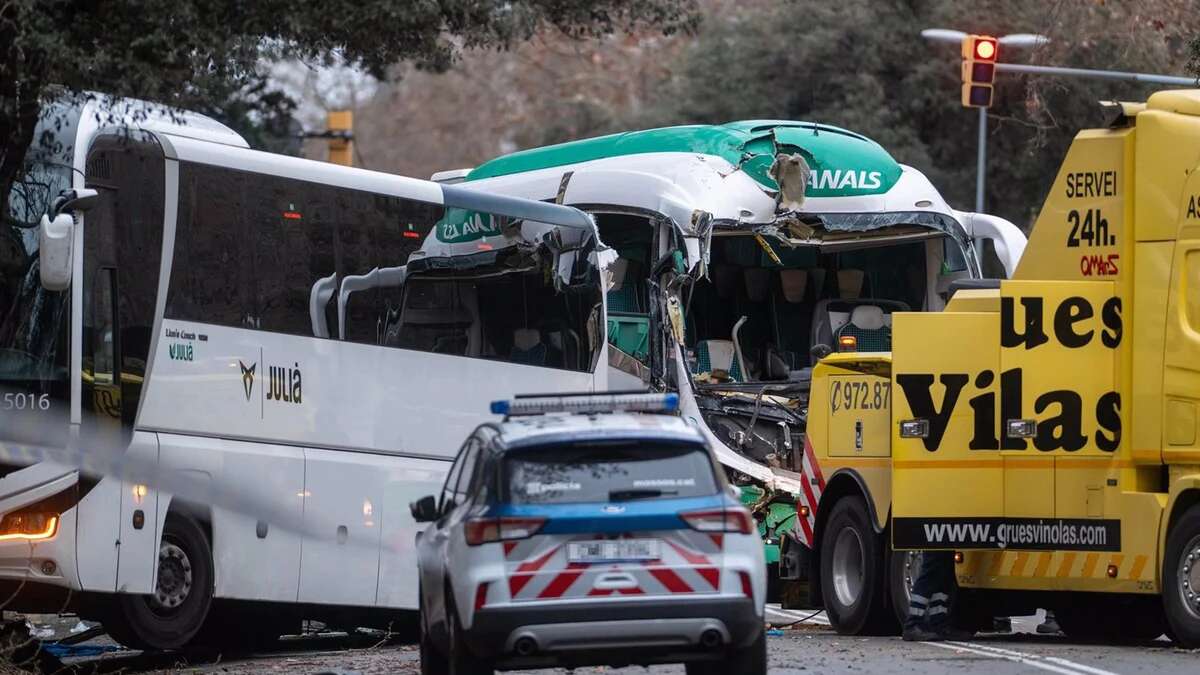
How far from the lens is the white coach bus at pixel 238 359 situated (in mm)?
14734

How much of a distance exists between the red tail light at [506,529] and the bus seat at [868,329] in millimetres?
10887

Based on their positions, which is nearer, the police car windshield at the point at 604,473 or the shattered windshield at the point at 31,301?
the police car windshield at the point at 604,473

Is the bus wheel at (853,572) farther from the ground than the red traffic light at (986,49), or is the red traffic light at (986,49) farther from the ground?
the red traffic light at (986,49)

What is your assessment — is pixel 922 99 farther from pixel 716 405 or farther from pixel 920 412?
pixel 920 412

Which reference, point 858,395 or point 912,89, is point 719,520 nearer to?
point 858,395

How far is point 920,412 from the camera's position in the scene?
15.6 metres

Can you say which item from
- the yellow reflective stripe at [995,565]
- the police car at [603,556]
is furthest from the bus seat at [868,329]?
the police car at [603,556]

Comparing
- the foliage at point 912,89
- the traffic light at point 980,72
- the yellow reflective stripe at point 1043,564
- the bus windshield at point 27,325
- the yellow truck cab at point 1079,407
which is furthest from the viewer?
the foliage at point 912,89

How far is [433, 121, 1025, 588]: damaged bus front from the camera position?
19.6 metres

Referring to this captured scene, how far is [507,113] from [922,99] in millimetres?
28968

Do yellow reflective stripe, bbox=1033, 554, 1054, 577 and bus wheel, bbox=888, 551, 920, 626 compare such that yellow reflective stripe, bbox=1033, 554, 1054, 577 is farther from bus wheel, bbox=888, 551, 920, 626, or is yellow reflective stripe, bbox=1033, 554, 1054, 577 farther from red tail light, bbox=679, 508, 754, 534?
red tail light, bbox=679, 508, 754, 534

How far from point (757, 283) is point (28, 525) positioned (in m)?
9.35

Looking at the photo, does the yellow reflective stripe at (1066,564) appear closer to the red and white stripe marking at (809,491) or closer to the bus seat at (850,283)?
the red and white stripe marking at (809,491)

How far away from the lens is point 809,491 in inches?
703
